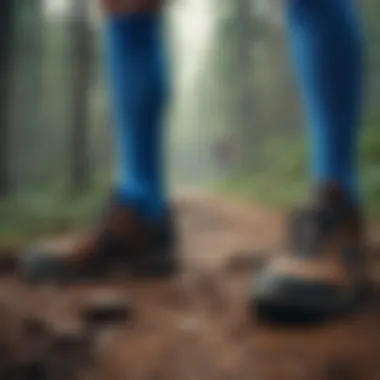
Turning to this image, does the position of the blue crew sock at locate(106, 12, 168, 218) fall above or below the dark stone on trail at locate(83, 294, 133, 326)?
above

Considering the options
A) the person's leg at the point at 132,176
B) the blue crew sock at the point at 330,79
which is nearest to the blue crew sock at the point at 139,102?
the person's leg at the point at 132,176

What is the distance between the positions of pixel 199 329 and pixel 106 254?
10 centimetres

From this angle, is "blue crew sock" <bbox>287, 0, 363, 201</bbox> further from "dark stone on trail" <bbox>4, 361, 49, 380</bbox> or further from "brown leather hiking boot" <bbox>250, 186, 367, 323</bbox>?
"dark stone on trail" <bbox>4, 361, 49, 380</bbox>

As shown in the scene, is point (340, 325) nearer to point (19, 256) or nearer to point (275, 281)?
point (275, 281)

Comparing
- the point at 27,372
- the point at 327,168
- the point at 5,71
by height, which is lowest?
the point at 27,372

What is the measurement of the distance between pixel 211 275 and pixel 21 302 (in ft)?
0.43

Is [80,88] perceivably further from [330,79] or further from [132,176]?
[330,79]

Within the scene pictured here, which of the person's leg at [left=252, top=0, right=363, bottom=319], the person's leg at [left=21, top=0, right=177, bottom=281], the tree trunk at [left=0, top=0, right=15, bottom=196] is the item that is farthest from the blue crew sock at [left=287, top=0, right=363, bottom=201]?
the tree trunk at [left=0, top=0, right=15, bottom=196]

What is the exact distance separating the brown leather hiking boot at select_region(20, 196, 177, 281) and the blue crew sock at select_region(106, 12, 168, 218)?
0.05 ft

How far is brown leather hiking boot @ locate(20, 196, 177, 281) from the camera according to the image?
1.93 ft

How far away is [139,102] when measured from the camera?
62 centimetres

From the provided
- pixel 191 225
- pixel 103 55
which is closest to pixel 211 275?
pixel 191 225

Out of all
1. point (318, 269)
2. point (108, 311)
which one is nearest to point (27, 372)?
point (108, 311)

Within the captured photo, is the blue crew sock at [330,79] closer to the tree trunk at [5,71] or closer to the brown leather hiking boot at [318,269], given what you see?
the brown leather hiking boot at [318,269]
